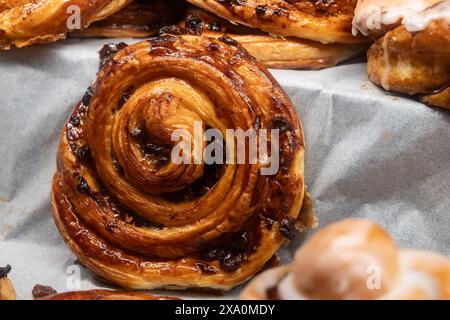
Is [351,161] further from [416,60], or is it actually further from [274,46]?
[274,46]

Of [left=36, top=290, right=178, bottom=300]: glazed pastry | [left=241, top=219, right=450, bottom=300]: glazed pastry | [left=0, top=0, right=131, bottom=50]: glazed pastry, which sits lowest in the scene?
[left=36, top=290, right=178, bottom=300]: glazed pastry

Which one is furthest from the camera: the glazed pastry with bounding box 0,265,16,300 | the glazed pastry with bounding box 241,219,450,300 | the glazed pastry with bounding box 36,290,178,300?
the glazed pastry with bounding box 0,265,16,300

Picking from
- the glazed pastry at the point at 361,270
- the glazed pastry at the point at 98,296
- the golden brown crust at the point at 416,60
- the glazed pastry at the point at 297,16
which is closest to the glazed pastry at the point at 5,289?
the glazed pastry at the point at 98,296

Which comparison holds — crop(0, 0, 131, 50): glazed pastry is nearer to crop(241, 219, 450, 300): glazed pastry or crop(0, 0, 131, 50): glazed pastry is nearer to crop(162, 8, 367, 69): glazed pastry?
crop(162, 8, 367, 69): glazed pastry

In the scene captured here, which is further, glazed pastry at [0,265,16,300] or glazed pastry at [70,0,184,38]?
glazed pastry at [70,0,184,38]

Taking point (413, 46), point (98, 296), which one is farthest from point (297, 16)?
point (98, 296)

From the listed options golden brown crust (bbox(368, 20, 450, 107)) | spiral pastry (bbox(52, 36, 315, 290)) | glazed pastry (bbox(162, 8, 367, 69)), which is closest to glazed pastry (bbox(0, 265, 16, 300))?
spiral pastry (bbox(52, 36, 315, 290))

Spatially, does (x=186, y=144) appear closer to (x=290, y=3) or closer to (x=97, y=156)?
(x=97, y=156)
